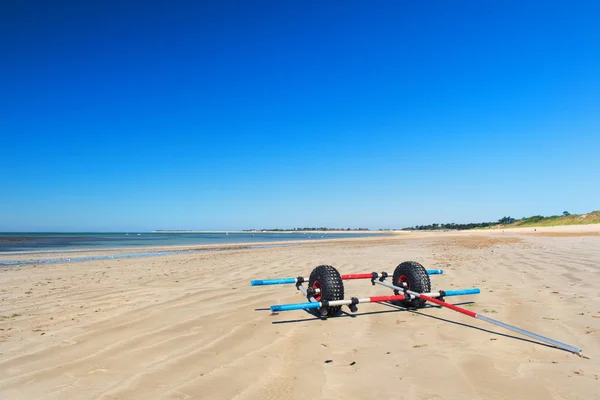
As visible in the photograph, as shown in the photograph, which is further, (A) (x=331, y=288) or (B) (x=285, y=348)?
(A) (x=331, y=288)

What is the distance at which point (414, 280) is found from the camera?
621 centimetres

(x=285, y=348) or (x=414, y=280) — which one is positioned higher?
(x=414, y=280)

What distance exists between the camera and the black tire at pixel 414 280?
19.6ft

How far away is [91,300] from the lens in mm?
7191

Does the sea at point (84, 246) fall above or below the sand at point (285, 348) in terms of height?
above

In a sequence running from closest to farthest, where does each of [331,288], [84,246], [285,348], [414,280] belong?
1. [285,348]
2. [331,288]
3. [414,280]
4. [84,246]

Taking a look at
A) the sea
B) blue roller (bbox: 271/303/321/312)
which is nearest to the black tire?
blue roller (bbox: 271/303/321/312)

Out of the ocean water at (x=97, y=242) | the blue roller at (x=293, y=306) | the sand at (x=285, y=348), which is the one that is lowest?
the sand at (x=285, y=348)

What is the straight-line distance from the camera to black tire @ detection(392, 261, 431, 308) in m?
5.97

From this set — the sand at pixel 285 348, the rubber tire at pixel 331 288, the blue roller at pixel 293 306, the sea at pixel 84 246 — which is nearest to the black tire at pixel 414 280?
the sand at pixel 285 348

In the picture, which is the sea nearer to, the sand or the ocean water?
the ocean water

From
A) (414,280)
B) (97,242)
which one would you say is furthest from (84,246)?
(414,280)

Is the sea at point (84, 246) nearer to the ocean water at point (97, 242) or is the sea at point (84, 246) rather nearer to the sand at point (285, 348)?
the ocean water at point (97, 242)

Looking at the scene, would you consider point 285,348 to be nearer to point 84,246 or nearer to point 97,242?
point 84,246
